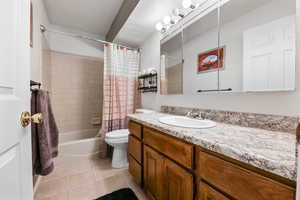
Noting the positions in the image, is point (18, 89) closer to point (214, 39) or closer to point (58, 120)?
point (214, 39)

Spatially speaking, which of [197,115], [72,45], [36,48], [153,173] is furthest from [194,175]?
[72,45]

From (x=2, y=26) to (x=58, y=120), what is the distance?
253 cm

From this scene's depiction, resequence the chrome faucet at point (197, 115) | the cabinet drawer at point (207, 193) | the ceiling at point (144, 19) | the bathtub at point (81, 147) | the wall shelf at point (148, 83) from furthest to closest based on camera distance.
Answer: the wall shelf at point (148, 83) → the bathtub at point (81, 147) → the ceiling at point (144, 19) → the chrome faucet at point (197, 115) → the cabinet drawer at point (207, 193)

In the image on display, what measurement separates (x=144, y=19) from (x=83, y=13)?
1226 millimetres

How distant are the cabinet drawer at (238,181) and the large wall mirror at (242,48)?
2.14ft

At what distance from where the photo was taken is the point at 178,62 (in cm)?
163

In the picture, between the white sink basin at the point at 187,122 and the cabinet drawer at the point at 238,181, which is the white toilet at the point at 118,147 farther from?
the cabinet drawer at the point at 238,181

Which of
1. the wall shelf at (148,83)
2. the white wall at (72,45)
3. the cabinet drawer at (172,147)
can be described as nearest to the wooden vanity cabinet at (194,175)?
the cabinet drawer at (172,147)

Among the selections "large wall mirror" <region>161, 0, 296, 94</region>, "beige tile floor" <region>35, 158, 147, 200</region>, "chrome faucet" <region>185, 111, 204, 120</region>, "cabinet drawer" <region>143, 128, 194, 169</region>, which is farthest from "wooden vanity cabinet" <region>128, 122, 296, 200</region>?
"large wall mirror" <region>161, 0, 296, 94</region>

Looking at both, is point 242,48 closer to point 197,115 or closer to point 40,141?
point 197,115

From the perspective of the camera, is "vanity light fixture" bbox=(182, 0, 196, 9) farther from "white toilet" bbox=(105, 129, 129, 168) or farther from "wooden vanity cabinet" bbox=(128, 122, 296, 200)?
"white toilet" bbox=(105, 129, 129, 168)

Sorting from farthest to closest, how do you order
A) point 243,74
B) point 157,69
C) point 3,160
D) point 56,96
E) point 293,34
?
point 56,96, point 157,69, point 243,74, point 293,34, point 3,160

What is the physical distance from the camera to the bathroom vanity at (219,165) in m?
0.44

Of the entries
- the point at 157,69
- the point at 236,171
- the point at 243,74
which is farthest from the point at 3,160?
the point at 157,69
